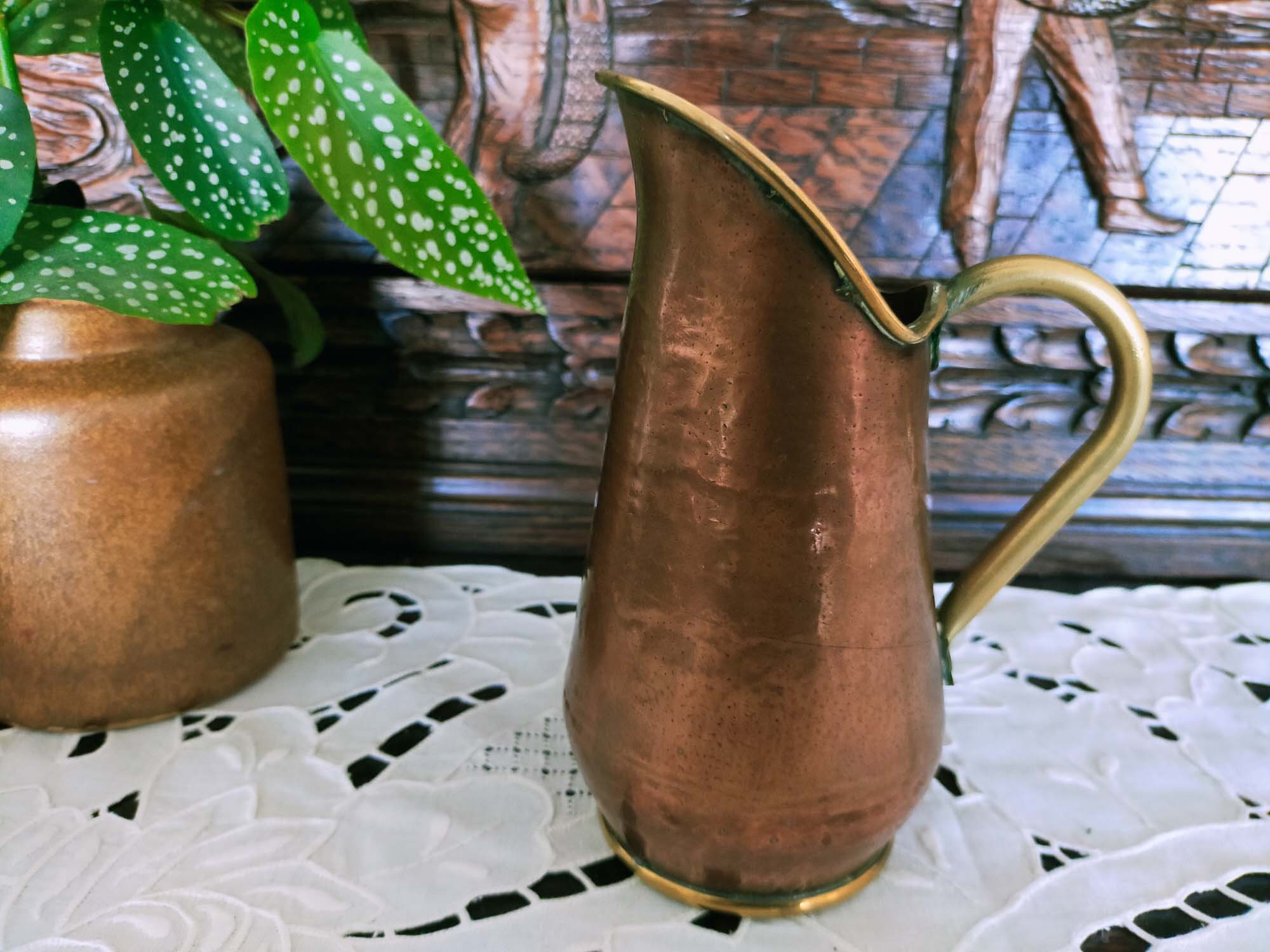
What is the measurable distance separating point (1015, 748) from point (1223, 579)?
1.05 ft

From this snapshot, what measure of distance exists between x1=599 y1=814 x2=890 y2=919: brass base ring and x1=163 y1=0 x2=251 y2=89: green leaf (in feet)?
1.50

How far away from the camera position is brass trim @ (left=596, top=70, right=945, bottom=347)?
0.92 ft

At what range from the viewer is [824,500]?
1.02 feet

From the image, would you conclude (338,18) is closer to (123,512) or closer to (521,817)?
(123,512)

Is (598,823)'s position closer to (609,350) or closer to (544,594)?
(544,594)

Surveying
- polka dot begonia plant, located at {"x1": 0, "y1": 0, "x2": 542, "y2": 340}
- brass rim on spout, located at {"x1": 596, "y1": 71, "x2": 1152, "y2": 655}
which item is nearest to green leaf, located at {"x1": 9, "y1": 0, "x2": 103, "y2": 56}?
polka dot begonia plant, located at {"x1": 0, "y1": 0, "x2": 542, "y2": 340}

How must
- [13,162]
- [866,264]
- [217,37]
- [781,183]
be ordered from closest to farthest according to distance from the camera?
[781,183] < [13,162] < [217,37] < [866,264]

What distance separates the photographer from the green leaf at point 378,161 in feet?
1.28

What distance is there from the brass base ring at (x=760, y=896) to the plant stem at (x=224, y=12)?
46cm

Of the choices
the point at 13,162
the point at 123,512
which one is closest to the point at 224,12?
the point at 13,162

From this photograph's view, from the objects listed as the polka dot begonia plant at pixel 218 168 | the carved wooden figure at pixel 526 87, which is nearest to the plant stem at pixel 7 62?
the polka dot begonia plant at pixel 218 168

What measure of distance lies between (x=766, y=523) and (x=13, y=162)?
36 cm

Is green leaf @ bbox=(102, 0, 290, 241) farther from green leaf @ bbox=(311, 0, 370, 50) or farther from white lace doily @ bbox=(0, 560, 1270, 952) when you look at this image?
white lace doily @ bbox=(0, 560, 1270, 952)

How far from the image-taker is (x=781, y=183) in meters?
0.28
